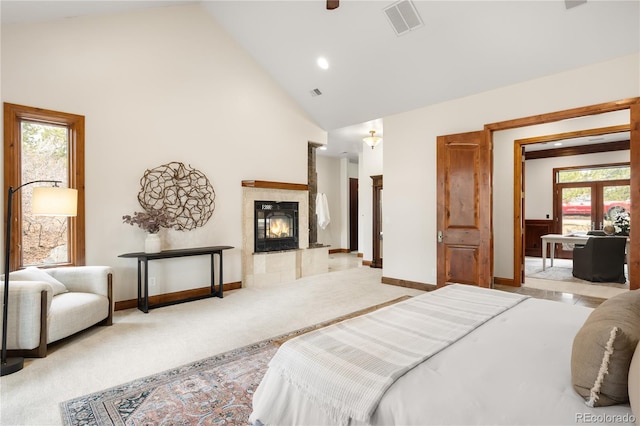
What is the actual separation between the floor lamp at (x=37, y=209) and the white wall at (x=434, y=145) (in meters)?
4.36

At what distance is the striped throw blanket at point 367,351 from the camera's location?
123cm

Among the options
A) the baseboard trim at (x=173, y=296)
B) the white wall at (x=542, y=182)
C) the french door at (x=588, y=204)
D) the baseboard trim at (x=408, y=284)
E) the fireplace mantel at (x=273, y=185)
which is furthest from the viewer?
the white wall at (x=542, y=182)

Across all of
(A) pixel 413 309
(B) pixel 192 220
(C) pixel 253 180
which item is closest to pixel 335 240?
(C) pixel 253 180

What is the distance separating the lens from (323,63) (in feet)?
16.6

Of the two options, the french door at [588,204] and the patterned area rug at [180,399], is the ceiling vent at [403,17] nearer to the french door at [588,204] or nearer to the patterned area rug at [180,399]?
the patterned area rug at [180,399]

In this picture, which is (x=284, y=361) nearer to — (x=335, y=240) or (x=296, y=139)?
(x=296, y=139)

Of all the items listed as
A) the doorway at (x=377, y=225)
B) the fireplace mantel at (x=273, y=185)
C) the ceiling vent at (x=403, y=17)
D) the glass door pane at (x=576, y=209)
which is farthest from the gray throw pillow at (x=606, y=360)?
the glass door pane at (x=576, y=209)

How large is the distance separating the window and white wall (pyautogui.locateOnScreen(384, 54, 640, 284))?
4377 millimetres

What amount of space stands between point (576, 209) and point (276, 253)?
8.03 m

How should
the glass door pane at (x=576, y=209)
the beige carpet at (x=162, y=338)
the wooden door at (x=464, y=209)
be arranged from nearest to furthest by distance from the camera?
the beige carpet at (x=162, y=338)
the wooden door at (x=464, y=209)
the glass door pane at (x=576, y=209)

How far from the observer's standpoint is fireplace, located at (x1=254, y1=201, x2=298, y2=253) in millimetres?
5723

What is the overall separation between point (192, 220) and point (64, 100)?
2.05 meters

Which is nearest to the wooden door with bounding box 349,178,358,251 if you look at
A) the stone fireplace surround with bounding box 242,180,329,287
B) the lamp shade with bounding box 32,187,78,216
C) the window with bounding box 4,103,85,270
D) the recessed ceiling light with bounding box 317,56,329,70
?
the stone fireplace surround with bounding box 242,180,329,287

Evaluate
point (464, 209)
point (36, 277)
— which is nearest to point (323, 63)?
point (464, 209)
